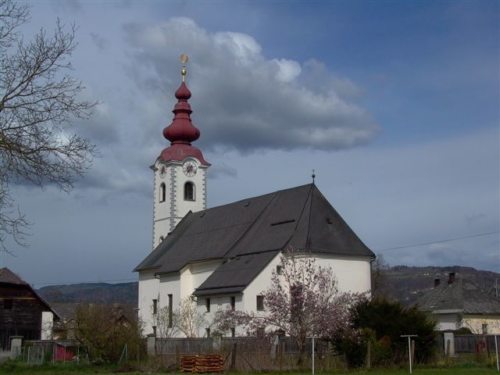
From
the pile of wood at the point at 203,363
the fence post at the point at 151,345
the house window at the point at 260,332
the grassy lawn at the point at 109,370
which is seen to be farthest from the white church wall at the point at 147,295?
the pile of wood at the point at 203,363

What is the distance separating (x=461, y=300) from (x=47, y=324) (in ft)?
106

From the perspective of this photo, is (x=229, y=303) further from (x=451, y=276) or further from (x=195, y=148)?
(x=451, y=276)

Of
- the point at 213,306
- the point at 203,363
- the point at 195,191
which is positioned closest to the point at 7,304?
the point at 213,306

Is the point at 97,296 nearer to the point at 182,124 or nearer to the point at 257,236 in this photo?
the point at 257,236

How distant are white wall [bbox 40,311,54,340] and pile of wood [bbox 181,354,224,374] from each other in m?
27.4

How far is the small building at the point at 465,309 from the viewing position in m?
58.8

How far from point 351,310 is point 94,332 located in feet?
39.3

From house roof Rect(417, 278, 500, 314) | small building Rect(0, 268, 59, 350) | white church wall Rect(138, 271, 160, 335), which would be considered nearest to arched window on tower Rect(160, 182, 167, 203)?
white church wall Rect(138, 271, 160, 335)

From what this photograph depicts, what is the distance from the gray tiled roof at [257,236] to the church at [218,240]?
0.25ft

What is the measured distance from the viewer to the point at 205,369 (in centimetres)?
2984

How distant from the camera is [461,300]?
59.9 metres

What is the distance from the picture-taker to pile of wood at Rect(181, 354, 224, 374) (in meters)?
29.8

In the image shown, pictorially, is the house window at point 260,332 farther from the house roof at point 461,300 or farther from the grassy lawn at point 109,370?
the house roof at point 461,300

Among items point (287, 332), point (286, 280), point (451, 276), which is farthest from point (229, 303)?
point (451, 276)
